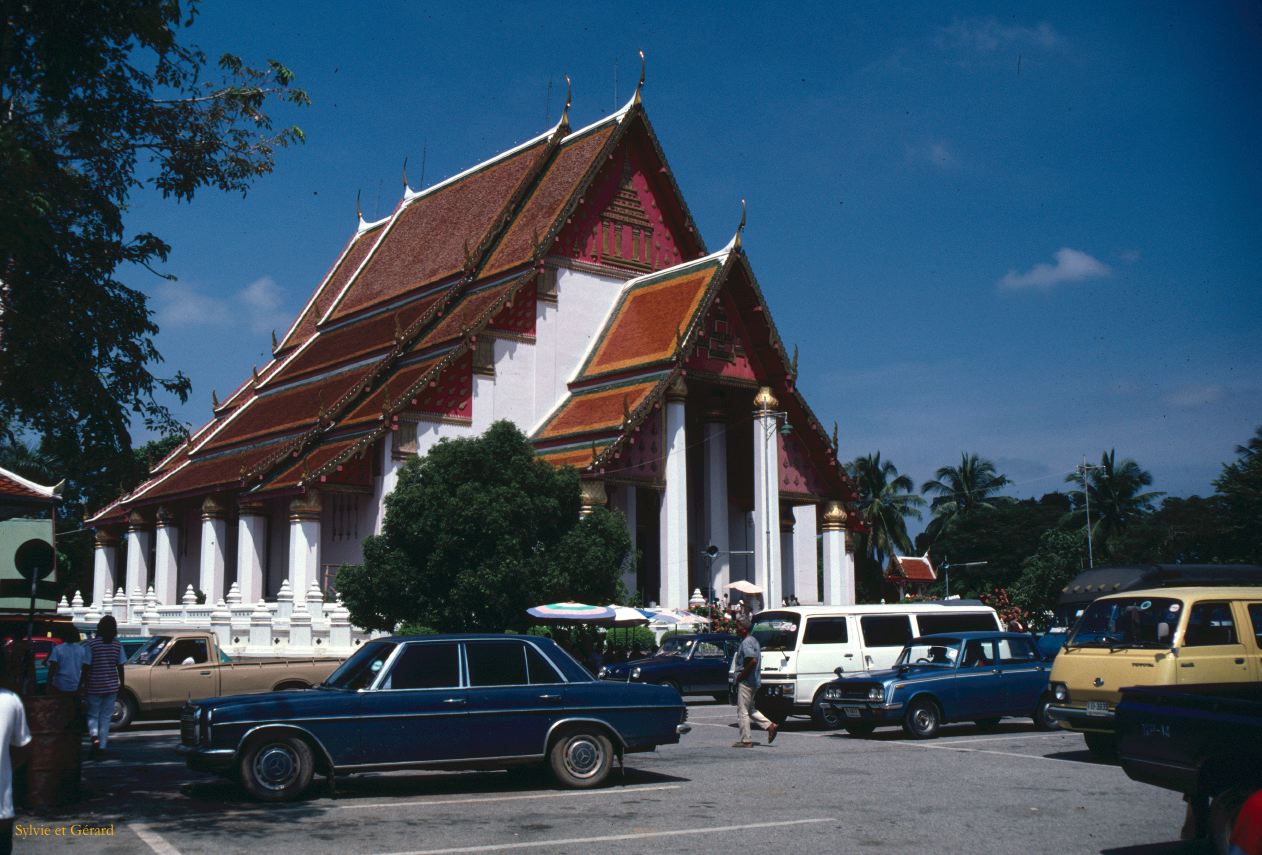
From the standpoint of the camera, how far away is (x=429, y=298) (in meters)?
40.1

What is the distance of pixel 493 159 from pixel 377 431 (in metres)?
14.8

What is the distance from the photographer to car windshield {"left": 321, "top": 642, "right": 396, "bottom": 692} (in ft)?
37.3

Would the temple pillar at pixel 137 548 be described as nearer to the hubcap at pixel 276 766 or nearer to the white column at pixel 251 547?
the white column at pixel 251 547

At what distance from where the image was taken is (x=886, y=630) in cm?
1952

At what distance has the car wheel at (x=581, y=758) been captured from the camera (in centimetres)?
1166

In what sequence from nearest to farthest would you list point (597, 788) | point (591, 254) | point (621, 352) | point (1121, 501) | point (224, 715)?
point (224, 715), point (597, 788), point (621, 352), point (591, 254), point (1121, 501)

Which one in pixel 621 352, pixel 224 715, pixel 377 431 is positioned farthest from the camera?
pixel 621 352

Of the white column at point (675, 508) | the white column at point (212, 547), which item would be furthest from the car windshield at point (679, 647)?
the white column at point (212, 547)

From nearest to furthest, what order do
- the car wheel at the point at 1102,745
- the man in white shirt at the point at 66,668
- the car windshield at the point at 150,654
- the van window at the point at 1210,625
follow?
the van window at the point at 1210,625
the man in white shirt at the point at 66,668
the car wheel at the point at 1102,745
the car windshield at the point at 150,654

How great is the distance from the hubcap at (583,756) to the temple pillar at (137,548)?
33.7 meters

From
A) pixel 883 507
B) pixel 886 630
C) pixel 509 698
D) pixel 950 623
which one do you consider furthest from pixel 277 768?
pixel 883 507

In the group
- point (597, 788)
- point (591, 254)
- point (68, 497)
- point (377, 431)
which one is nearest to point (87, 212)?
point (597, 788)

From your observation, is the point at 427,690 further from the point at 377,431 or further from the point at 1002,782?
the point at 377,431

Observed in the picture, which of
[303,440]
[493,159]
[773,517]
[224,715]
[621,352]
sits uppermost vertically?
[493,159]
